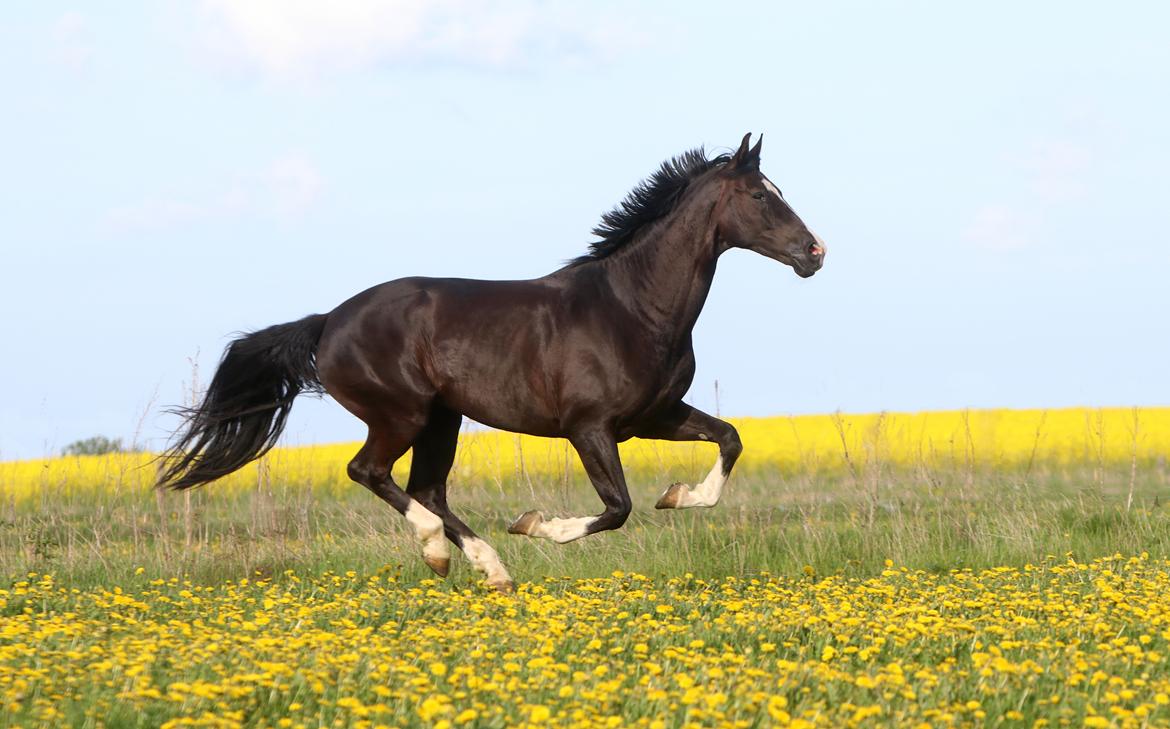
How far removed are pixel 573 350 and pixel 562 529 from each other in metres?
1.14

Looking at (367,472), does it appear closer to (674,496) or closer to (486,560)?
(486,560)

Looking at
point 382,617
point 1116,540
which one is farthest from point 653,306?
point 1116,540

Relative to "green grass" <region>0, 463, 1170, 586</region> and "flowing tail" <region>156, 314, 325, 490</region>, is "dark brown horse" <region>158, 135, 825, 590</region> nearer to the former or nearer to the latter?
"flowing tail" <region>156, 314, 325, 490</region>

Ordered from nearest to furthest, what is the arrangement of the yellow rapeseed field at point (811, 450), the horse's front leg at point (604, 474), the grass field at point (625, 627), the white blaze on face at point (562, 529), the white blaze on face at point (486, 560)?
the grass field at point (625, 627), the horse's front leg at point (604, 474), the white blaze on face at point (562, 529), the white blaze on face at point (486, 560), the yellow rapeseed field at point (811, 450)

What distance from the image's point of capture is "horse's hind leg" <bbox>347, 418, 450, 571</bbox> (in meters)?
8.88

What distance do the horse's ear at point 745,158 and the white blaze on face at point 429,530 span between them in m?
2.99

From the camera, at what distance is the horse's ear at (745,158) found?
8.58m

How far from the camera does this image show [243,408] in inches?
392

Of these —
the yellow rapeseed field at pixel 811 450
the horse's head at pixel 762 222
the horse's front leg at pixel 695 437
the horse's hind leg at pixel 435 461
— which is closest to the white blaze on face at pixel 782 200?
the horse's head at pixel 762 222

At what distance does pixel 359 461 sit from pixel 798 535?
4.35m

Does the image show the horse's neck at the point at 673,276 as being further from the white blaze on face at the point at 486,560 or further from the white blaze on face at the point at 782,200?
the white blaze on face at the point at 486,560

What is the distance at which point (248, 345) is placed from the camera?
9.99 m

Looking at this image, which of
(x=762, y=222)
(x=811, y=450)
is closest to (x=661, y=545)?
(x=762, y=222)

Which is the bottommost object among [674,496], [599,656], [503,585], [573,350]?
[599,656]
